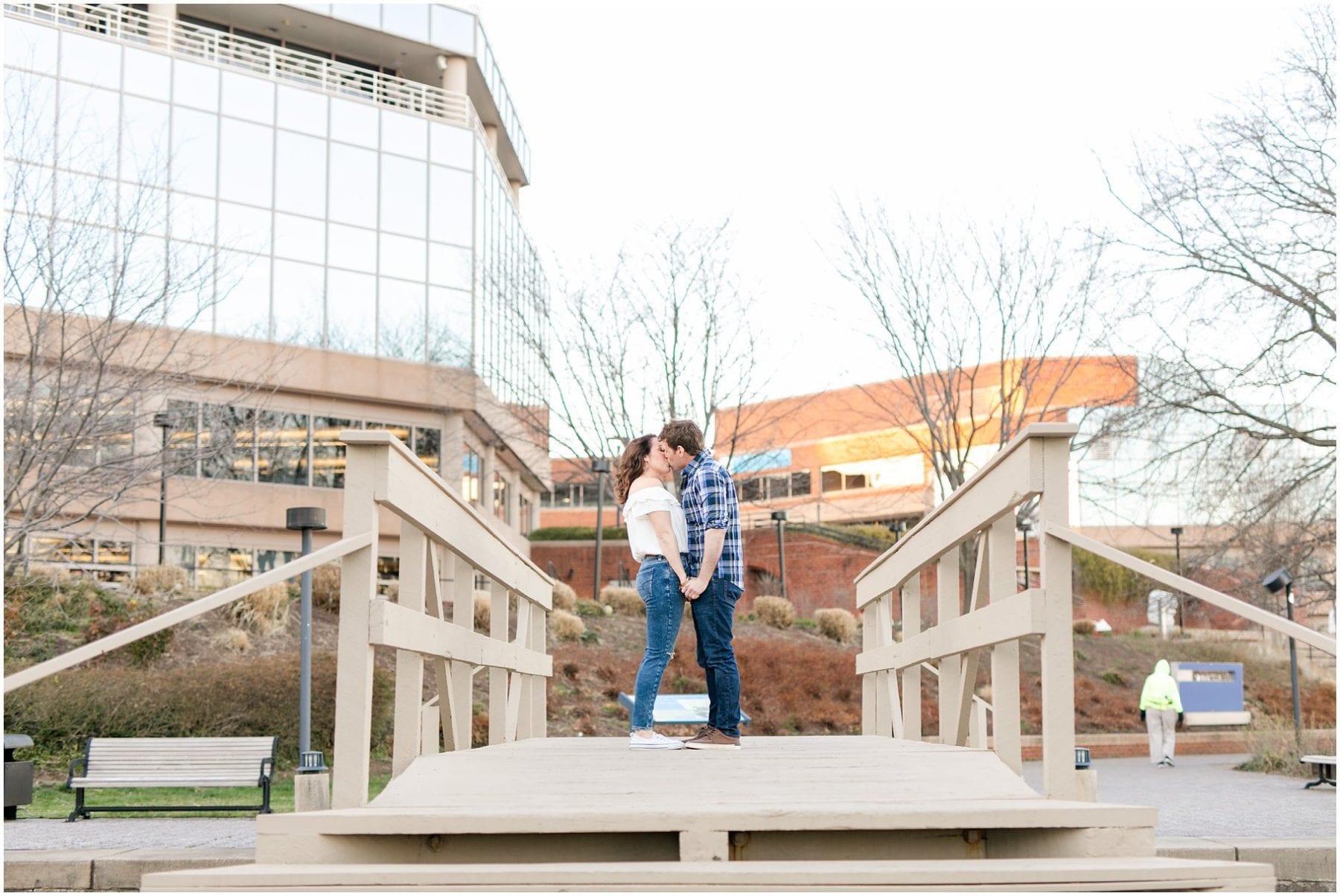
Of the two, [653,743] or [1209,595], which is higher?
[1209,595]

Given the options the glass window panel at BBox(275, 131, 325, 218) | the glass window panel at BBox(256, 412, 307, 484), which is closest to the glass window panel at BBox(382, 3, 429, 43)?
the glass window panel at BBox(275, 131, 325, 218)

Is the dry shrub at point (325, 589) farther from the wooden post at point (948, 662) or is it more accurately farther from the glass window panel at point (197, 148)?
the wooden post at point (948, 662)

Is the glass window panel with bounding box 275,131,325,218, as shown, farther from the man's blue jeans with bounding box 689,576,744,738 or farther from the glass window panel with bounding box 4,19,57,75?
the man's blue jeans with bounding box 689,576,744,738

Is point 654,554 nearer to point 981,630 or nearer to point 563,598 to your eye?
point 981,630

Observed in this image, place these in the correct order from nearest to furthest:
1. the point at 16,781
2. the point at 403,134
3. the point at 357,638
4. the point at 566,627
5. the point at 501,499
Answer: the point at 357,638 < the point at 16,781 < the point at 566,627 < the point at 403,134 < the point at 501,499

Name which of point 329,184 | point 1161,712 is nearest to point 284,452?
point 329,184

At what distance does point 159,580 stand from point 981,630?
62.4 feet

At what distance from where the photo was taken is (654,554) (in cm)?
676

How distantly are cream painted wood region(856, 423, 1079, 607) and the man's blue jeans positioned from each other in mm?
1037

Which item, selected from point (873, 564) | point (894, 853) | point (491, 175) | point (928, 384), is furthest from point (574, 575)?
point (894, 853)

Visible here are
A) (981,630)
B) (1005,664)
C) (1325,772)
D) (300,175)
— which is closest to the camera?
(1005,664)

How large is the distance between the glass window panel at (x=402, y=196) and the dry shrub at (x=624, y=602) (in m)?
13.0

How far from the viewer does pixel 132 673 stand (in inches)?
641

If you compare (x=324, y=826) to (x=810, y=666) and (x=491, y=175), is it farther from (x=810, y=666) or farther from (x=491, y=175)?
(x=491, y=175)
